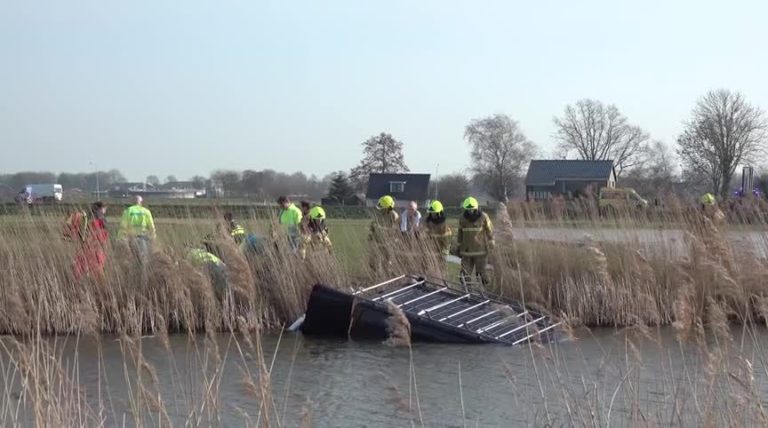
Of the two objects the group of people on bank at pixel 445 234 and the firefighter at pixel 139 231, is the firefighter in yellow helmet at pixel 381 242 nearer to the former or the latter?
the group of people on bank at pixel 445 234

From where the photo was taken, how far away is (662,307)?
1195 cm

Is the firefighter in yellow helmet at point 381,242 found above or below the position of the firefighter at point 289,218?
below

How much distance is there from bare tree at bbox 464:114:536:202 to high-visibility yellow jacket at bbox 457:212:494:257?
220ft

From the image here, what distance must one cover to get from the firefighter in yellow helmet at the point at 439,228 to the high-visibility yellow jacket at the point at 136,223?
13.2ft

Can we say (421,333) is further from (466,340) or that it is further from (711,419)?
(711,419)

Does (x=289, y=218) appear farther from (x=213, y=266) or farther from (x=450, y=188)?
(x=450, y=188)

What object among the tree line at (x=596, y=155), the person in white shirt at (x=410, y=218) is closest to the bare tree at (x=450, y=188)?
the tree line at (x=596, y=155)

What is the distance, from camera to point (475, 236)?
13805mm

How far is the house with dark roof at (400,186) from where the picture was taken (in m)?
73.1

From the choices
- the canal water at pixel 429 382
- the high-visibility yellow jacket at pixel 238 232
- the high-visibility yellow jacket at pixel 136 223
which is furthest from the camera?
the high-visibility yellow jacket at pixel 238 232

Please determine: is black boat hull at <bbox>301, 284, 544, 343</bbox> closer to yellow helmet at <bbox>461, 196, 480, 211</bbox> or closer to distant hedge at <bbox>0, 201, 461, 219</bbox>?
distant hedge at <bbox>0, 201, 461, 219</bbox>

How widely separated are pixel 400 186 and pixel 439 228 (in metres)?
60.1

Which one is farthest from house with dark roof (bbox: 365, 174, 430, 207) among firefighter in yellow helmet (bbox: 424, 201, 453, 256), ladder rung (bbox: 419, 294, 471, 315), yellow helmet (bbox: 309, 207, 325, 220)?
ladder rung (bbox: 419, 294, 471, 315)

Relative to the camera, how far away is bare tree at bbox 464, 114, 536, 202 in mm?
81438
